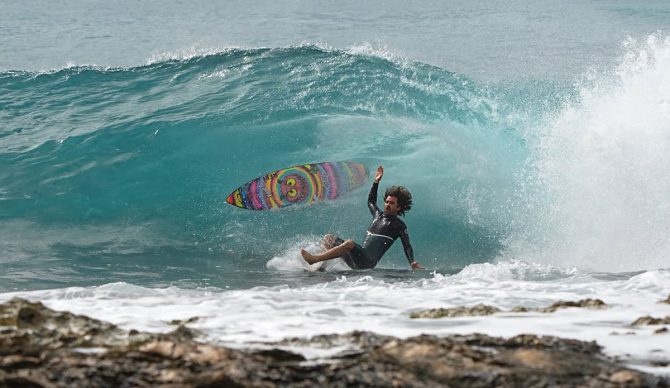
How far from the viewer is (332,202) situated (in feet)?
36.4

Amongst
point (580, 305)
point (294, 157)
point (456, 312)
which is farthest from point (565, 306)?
point (294, 157)

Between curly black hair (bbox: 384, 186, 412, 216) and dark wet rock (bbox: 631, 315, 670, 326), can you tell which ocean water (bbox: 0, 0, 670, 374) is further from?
curly black hair (bbox: 384, 186, 412, 216)

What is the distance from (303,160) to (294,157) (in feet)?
0.65

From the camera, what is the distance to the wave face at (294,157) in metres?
10.5

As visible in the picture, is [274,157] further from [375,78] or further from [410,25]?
[410,25]

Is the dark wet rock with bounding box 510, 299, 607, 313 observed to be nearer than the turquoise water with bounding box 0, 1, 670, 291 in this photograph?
Yes

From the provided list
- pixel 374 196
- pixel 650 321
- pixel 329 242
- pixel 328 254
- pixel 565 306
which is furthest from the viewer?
pixel 374 196

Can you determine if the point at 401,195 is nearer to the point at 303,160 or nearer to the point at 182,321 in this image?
the point at 303,160

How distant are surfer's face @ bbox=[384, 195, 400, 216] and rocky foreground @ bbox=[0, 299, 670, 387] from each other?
535cm

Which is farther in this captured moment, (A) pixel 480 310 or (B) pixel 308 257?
(B) pixel 308 257

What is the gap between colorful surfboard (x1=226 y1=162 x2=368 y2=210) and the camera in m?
10.9

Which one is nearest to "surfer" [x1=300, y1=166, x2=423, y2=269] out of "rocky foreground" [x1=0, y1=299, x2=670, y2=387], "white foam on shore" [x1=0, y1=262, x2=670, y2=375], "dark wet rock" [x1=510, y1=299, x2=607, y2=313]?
"white foam on shore" [x1=0, y1=262, x2=670, y2=375]

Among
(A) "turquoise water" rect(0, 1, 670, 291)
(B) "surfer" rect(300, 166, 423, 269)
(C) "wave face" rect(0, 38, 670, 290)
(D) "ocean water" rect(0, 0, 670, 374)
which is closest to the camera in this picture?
(D) "ocean water" rect(0, 0, 670, 374)

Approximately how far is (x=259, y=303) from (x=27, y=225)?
257 inches
